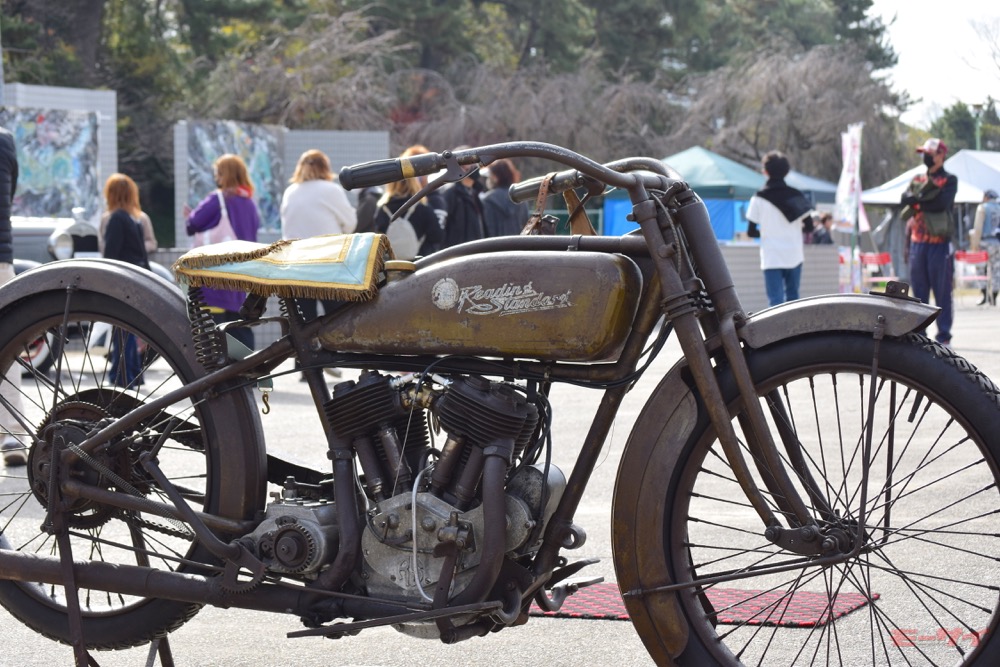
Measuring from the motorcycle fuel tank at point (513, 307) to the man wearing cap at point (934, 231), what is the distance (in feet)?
29.8

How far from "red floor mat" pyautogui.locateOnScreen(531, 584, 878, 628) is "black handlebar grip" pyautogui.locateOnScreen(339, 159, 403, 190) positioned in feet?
5.79

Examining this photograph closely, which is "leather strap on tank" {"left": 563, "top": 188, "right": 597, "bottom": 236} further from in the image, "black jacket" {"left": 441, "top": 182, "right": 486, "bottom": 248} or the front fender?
"black jacket" {"left": 441, "top": 182, "right": 486, "bottom": 248}

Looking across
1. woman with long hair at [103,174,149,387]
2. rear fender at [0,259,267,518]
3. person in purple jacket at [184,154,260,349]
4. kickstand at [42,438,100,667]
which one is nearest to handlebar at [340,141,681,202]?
rear fender at [0,259,267,518]

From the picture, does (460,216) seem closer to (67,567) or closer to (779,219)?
(779,219)

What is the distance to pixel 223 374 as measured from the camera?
3680mm

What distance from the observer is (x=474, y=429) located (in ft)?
11.1

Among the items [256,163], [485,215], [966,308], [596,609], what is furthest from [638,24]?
[596,609]

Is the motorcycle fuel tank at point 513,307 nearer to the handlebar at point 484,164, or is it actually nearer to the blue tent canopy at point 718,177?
the handlebar at point 484,164

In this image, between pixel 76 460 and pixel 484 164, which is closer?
pixel 484 164

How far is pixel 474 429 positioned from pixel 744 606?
151 centimetres

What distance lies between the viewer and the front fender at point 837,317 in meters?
3.20

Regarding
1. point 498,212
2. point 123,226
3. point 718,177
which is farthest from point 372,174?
point 718,177

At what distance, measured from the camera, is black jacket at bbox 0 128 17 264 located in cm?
725

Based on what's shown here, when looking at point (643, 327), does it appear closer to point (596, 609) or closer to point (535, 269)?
point (535, 269)
